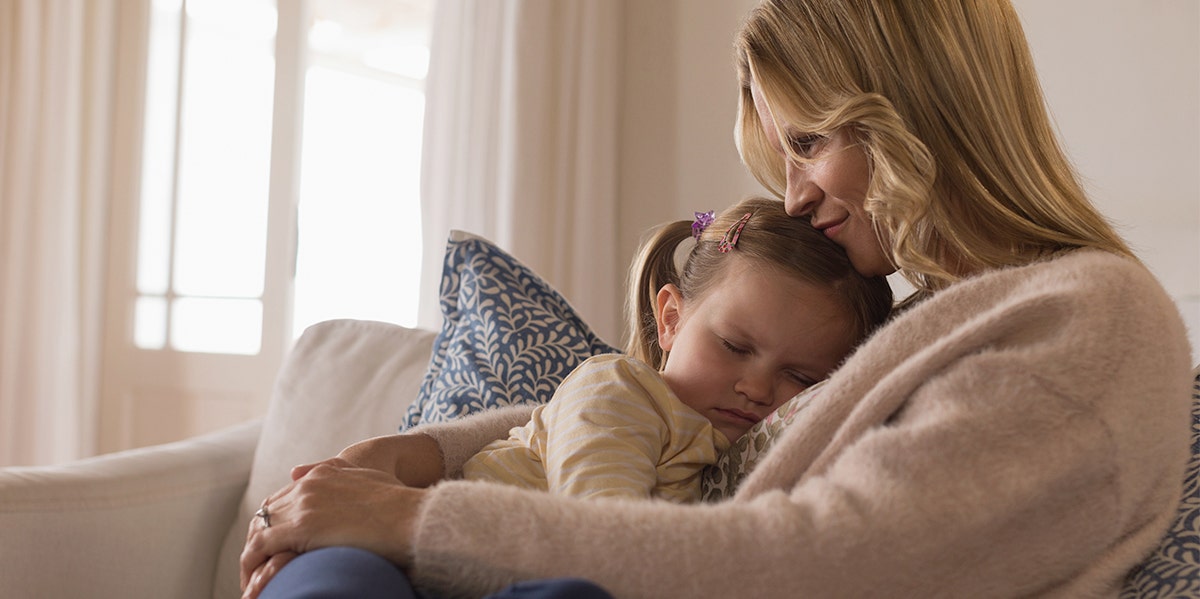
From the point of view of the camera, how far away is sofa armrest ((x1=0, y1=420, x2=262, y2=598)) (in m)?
1.44

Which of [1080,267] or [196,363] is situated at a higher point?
[1080,267]

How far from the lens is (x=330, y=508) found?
37.0 inches

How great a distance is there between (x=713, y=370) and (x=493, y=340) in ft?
1.63

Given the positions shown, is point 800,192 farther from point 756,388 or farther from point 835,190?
point 756,388

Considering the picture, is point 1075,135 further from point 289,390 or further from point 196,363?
point 196,363

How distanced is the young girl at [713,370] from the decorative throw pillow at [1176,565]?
388 mm

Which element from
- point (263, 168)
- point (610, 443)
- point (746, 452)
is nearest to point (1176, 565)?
point (746, 452)

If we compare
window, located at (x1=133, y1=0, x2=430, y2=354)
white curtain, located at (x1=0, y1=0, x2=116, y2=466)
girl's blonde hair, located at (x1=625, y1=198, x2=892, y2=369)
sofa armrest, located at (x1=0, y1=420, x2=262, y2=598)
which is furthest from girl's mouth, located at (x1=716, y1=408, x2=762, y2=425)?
white curtain, located at (x1=0, y1=0, x2=116, y2=466)

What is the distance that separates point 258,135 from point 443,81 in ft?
2.87

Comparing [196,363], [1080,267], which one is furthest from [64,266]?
[1080,267]

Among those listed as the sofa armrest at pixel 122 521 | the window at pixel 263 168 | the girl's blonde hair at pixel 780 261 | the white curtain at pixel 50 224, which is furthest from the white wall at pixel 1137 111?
the white curtain at pixel 50 224

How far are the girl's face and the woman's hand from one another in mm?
397

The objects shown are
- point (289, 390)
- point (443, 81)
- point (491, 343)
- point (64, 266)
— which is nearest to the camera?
point (491, 343)

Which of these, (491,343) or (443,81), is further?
(443,81)
